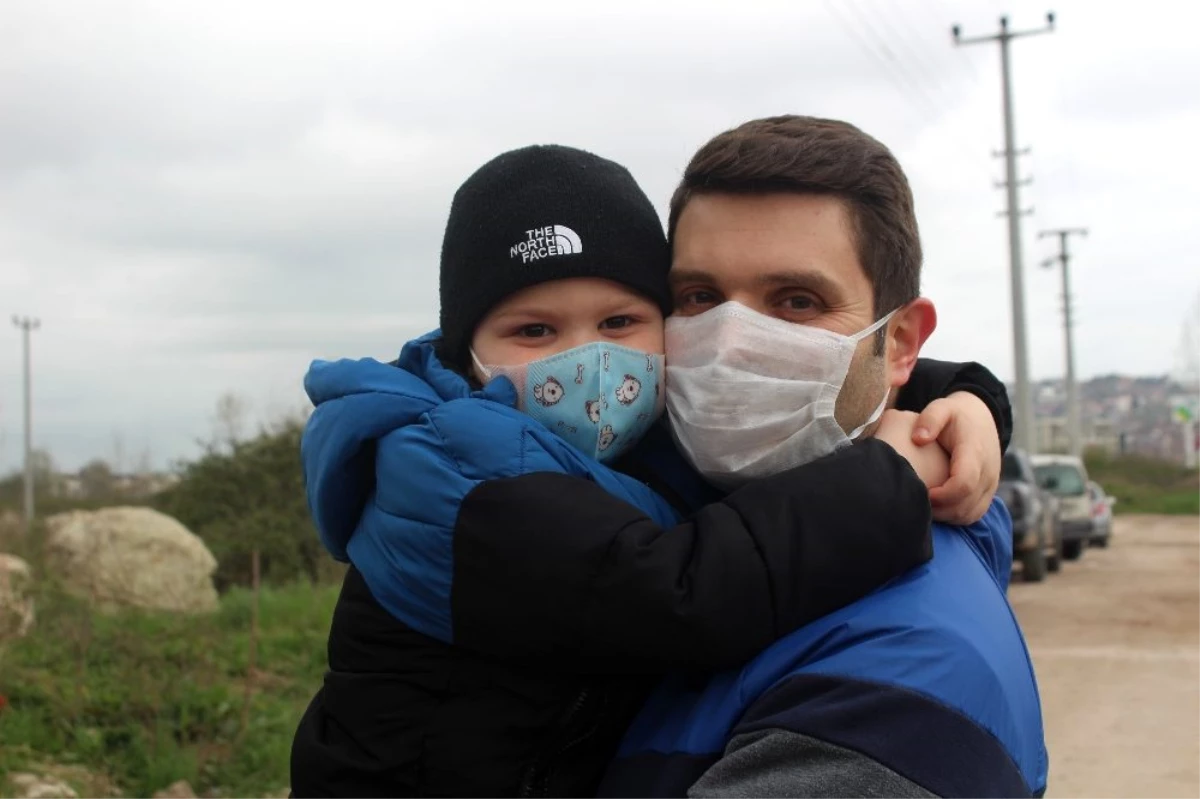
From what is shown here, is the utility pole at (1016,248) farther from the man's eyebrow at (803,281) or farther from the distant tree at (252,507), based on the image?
the man's eyebrow at (803,281)

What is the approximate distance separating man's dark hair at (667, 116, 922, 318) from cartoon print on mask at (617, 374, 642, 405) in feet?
0.98

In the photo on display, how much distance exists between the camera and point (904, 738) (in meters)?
1.46

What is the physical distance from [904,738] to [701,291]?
843 mm

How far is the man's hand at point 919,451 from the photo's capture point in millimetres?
1921

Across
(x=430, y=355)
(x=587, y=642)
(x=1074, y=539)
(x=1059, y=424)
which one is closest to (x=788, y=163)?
(x=430, y=355)

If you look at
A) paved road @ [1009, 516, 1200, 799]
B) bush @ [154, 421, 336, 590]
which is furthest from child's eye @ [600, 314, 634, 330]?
bush @ [154, 421, 336, 590]

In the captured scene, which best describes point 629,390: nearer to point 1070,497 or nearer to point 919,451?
point 919,451

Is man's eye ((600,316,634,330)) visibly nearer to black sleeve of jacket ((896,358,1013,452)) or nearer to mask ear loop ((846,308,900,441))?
mask ear loop ((846,308,900,441))

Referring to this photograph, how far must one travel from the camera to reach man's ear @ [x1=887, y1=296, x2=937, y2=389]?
2.08m

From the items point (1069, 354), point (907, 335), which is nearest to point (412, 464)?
point (907, 335)

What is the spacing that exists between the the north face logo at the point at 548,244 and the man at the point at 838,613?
0.18 meters

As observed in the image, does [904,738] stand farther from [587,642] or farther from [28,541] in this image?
[28,541]

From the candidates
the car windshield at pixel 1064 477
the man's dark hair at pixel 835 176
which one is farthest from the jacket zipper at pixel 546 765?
the car windshield at pixel 1064 477

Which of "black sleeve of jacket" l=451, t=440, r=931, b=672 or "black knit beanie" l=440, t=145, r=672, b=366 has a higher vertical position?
"black knit beanie" l=440, t=145, r=672, b=366
